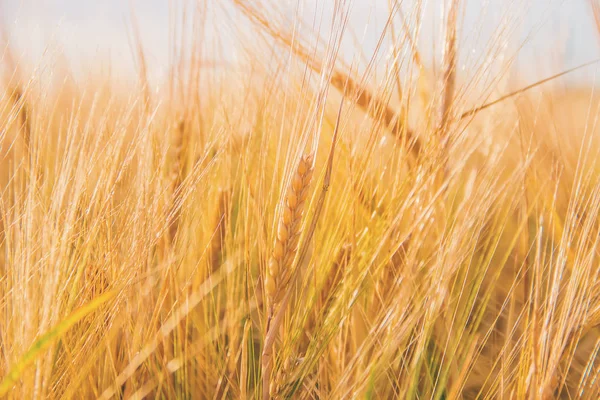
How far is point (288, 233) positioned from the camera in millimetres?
457

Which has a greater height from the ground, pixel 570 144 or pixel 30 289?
pixel 570 144

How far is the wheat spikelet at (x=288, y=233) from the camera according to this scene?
0.45 metres

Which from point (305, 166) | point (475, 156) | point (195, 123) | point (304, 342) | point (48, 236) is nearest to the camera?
point (305, 166)

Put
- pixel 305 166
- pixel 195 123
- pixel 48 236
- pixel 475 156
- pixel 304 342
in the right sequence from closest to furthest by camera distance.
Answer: pixel 305 166 < pixel 48 236 < pixel 304 342 < pixel 195 123 < pixel 475 156

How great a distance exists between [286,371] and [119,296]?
0.62 feet

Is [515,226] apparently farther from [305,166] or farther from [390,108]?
[305,166]

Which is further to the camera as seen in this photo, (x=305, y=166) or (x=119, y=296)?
(x=119, y=296)

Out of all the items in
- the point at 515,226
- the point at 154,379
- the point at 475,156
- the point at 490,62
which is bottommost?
the point at 154,379

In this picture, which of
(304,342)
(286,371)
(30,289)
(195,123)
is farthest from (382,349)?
(195,123)

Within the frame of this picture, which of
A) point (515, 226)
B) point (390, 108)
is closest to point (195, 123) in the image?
point (390, 108)

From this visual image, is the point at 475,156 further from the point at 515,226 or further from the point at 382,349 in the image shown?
the point at 382,349

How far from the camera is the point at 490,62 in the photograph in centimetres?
62

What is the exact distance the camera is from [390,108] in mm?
728

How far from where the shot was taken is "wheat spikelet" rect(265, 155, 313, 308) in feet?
1.46
